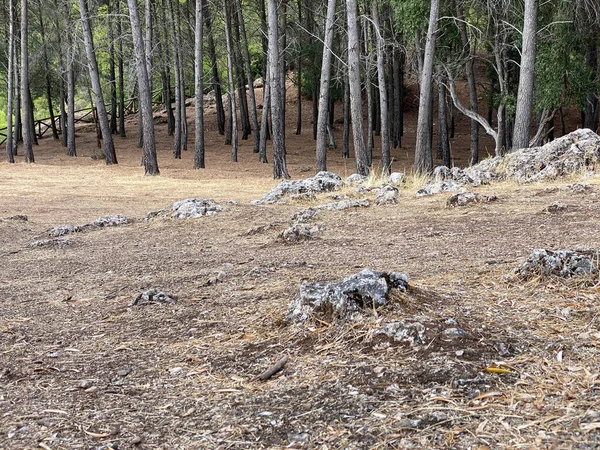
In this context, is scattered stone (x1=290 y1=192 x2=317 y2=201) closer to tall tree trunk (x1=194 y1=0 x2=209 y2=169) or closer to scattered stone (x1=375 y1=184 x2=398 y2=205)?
scattered stone (x1=375 y1=184 x2=398 y2=205)

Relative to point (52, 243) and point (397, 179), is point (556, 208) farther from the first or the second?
point (52, 243)

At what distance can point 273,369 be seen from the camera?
2760mm

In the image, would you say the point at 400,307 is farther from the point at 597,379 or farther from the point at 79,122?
the point at 79,122

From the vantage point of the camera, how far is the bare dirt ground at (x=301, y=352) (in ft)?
7.02

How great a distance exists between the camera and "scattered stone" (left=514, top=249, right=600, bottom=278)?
145 inches

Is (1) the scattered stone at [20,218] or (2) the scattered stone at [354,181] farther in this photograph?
(2) the scattered stone at [354,181]

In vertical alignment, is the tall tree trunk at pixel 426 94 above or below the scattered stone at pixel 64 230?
above

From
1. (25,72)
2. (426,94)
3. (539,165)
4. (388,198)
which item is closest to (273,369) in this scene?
(388,198)

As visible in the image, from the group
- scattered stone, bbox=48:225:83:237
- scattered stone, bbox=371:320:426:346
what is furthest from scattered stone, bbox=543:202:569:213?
scattered stone, bbox=48:225:83:237

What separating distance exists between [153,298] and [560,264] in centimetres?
281

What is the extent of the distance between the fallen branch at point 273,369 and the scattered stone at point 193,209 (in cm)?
698

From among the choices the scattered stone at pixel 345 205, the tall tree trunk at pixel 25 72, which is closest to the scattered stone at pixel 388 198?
the scattered stone at pixel 345 205

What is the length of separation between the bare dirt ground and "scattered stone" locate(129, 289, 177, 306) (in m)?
0.10

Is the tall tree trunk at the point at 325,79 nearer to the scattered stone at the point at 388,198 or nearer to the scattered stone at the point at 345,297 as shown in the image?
the scattered stone at the point at 388,198
